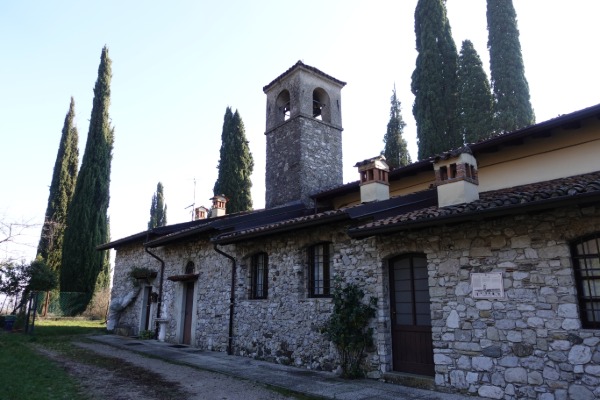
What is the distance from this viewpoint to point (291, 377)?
796 cm

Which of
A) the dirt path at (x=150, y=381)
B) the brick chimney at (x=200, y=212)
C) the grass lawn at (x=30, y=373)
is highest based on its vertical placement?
the brick chimney at (x=200, y=212)

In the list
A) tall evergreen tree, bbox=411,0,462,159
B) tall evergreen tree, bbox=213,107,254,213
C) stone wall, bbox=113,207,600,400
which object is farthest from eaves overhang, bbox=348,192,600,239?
tall evergreen tree, bbox=213,107,254,213

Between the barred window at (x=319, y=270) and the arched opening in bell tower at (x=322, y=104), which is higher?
the arched opening in bell tower at (x=322, y=104)

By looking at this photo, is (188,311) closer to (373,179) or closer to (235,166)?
(373,179)

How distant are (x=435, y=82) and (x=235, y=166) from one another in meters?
13.3

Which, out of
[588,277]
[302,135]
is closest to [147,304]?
[302,135]

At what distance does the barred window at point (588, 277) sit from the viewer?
5680 millimetres

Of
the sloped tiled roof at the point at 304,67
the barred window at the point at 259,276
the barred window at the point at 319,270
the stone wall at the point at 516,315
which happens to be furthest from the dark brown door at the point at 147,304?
the stone wall at the point at 516,315

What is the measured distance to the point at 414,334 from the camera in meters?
7.55

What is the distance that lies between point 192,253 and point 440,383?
9.17 metres

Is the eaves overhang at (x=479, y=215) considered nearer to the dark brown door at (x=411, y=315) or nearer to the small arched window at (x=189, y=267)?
the dark brown door at (x=411, y=315)

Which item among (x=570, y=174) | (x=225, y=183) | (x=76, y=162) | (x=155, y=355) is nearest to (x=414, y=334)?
(x=570, y=174)

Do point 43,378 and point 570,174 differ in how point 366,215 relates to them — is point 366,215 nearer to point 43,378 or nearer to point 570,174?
point 570,174

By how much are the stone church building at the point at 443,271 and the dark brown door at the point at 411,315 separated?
23 millimetres
